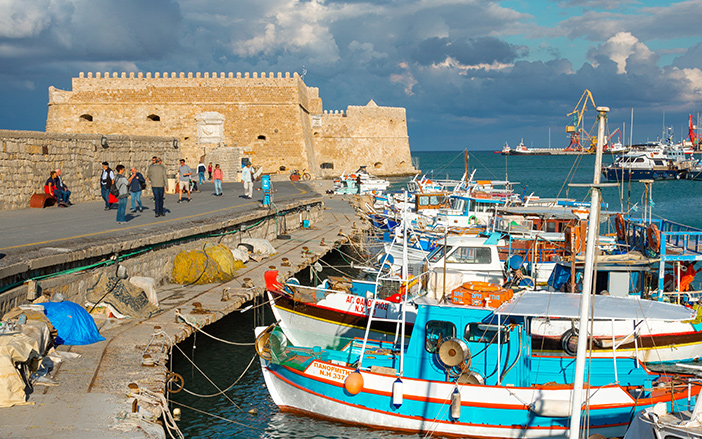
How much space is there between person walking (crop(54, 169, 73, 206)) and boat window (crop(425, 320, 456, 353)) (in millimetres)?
13631

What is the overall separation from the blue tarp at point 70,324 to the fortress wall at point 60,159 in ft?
29.1

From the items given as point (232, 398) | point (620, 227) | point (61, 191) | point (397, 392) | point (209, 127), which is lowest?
point (232, 398)

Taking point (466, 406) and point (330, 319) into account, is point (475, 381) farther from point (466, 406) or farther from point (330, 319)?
point (330, 319)

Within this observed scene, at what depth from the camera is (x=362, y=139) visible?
67750mm

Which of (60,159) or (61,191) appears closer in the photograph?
(61,191)

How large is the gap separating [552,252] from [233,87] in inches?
1364

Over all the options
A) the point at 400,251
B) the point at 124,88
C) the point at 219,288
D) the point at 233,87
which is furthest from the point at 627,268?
the point at 124,88

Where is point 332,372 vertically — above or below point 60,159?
below

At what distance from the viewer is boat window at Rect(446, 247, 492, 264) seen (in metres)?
14.3

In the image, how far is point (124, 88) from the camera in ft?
158

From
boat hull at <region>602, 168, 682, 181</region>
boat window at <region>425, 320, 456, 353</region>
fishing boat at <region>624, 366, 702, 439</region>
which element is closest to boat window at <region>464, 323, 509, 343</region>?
boat window at <region>425, 320, 456, 353</region>

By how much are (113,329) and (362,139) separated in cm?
5785

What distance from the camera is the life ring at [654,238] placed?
14.0m

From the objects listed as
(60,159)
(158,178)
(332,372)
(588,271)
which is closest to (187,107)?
(60,159)
